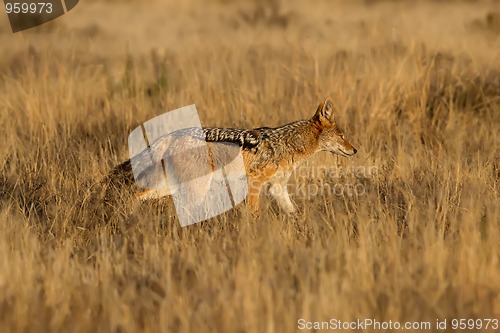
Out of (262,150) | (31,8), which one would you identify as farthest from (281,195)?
(31,8)

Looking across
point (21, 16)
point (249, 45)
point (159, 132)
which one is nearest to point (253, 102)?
point (159, 132)

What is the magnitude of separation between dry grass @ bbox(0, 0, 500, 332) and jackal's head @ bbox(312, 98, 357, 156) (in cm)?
35

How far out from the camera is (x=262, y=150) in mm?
6555

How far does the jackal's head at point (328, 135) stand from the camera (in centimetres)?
703

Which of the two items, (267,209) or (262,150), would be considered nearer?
(267,209)

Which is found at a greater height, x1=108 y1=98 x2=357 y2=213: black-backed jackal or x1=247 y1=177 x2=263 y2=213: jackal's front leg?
x1=108 y1=98 x2=357 y2=213: black-backed jackal

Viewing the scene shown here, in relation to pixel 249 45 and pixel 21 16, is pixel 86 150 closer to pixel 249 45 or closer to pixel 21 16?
pixel 249 45

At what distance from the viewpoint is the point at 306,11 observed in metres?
22.3
